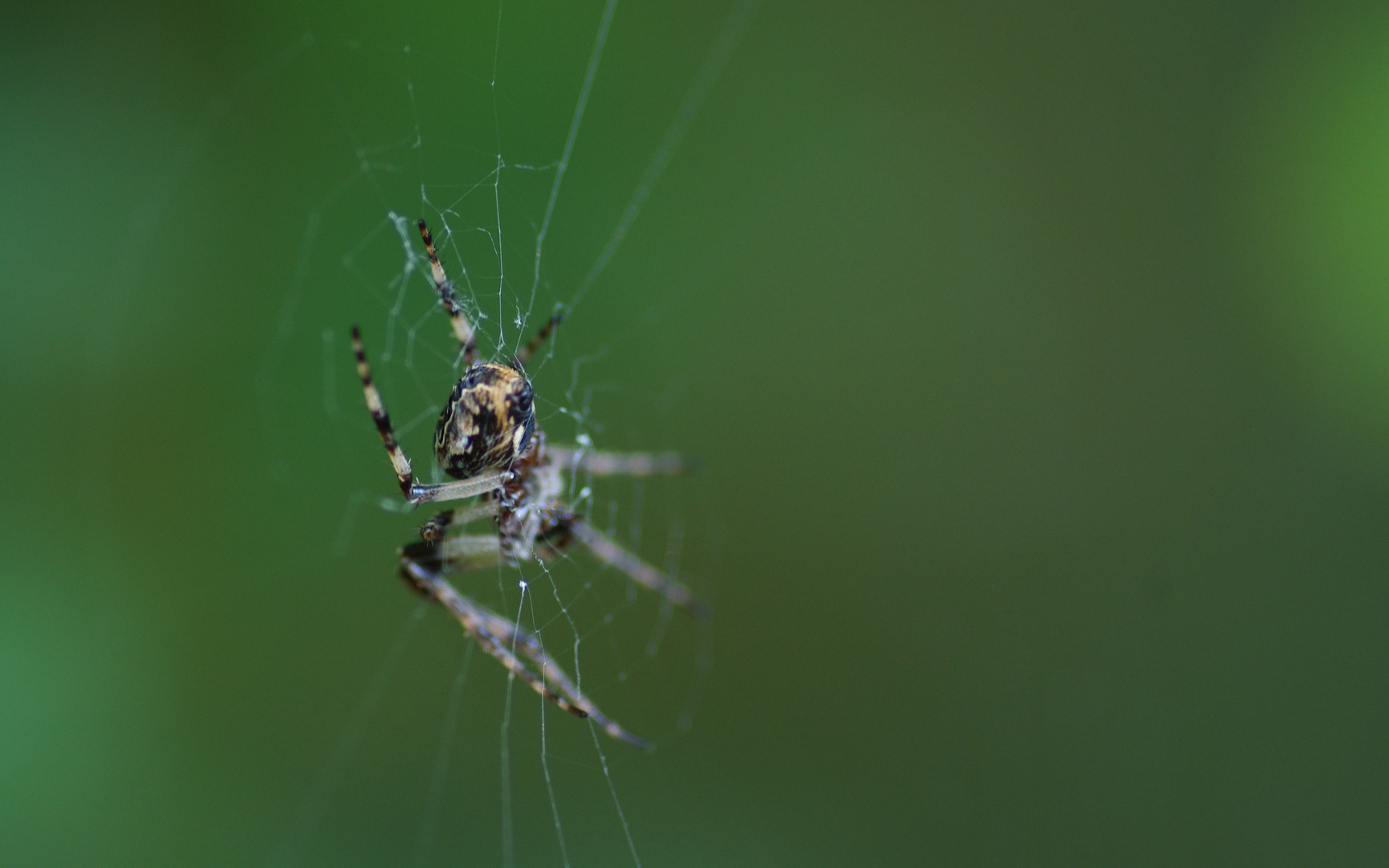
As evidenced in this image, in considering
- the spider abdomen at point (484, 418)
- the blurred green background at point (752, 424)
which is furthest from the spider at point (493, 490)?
the blurred green background at point (752, 424)

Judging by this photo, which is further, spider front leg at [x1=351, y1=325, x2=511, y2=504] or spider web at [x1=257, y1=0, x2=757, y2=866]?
spider web at [x1=257, y1=0, x2=757, y2=866]

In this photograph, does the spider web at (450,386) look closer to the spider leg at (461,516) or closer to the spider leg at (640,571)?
the spider leg at (640,571)

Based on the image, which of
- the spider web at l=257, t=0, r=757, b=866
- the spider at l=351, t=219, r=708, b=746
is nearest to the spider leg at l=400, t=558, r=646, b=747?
the spider at l=351, t=219, r=708, b=746

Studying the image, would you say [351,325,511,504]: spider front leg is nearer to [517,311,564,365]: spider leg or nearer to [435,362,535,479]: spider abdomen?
[435,362,535,479]: spider abdomen

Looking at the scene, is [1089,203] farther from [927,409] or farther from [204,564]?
[204,564]

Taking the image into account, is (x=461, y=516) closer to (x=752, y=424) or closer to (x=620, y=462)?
(x=620, y=462)

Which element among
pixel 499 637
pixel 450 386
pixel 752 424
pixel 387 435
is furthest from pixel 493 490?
pixel 752 424

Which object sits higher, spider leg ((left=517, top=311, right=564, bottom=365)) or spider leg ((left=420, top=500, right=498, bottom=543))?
spider leg ((left=517, top=311, right=564, bottom=365))
